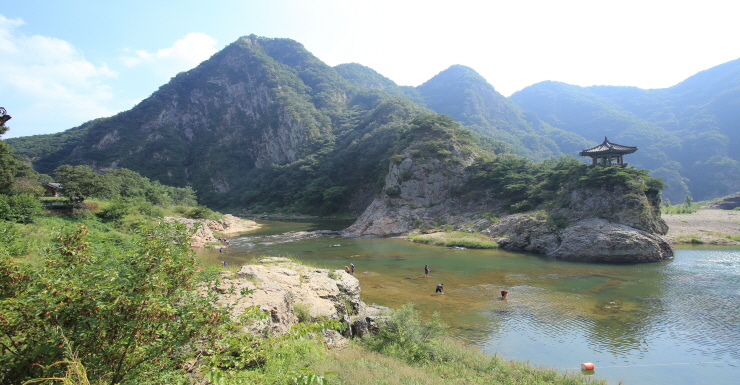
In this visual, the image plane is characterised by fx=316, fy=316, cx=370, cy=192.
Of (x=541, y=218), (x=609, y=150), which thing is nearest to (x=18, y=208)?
(x=541, y=218)

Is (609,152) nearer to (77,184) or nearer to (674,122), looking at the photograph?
(77,184)

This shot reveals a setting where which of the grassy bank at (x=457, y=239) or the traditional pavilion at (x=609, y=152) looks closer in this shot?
the grassy bank at (x=457, y=239)

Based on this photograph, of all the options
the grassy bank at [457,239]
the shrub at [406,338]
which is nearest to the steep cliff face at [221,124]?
Result: the grassy bank at [457,239]

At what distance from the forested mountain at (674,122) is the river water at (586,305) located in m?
94.9

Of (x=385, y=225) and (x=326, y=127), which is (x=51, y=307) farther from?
(x=326, y=127)

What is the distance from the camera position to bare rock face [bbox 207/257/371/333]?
8969mm

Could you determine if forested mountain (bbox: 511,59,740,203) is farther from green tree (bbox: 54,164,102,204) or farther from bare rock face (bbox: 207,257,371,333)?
green tree (bbox: 54,164,102,204)

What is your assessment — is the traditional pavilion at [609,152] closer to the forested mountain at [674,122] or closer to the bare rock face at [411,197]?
the bare rock face at [411,197]

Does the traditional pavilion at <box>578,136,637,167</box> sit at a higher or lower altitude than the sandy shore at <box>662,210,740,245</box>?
higher

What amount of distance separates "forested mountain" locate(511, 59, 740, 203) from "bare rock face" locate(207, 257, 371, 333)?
123385 millimetres

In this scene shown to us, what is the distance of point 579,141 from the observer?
124 metres

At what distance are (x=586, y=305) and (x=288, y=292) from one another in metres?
15.0

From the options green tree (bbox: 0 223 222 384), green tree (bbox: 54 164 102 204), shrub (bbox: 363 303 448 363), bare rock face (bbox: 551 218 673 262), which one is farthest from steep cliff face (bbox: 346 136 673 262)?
green tree (bbox: 0 223 222 384)

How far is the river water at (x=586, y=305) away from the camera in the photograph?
439 inches
